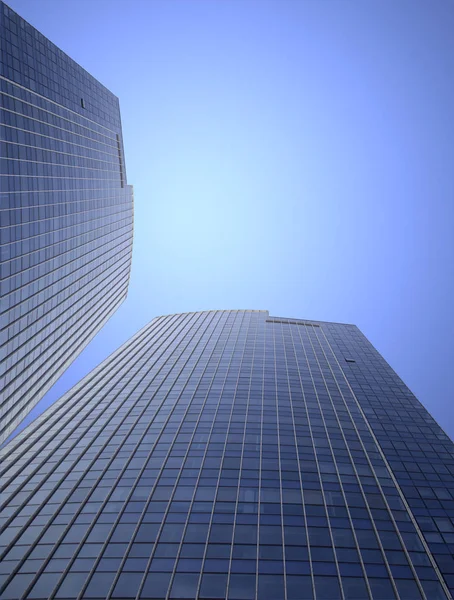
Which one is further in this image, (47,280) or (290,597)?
(47,280)

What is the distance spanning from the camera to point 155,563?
35.7 meters

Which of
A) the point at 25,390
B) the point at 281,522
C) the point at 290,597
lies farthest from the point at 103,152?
the point at 290,597

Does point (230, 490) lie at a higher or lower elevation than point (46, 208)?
lower

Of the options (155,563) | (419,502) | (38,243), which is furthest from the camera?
(38,243)

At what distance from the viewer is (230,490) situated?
44750 millimetres

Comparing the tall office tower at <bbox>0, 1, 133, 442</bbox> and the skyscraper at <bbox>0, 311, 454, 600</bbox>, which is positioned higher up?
the tall office tower at <bbox>0, 1, 133, 442</bbox>

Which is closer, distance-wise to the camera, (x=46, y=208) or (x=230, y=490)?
(x=230, y=490)

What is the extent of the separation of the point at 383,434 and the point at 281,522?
24.9 meters

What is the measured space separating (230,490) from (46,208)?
133 ft

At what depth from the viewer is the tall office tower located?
168 feet

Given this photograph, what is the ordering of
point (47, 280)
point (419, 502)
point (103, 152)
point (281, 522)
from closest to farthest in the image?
point (281, 522) < point (419, 502) < point (47, 280) < point (103, 152)

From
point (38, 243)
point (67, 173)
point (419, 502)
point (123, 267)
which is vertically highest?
point (67, 173)

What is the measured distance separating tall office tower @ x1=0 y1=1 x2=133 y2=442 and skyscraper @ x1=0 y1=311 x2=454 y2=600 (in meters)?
10.1

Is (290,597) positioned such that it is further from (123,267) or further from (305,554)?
(123,267)
